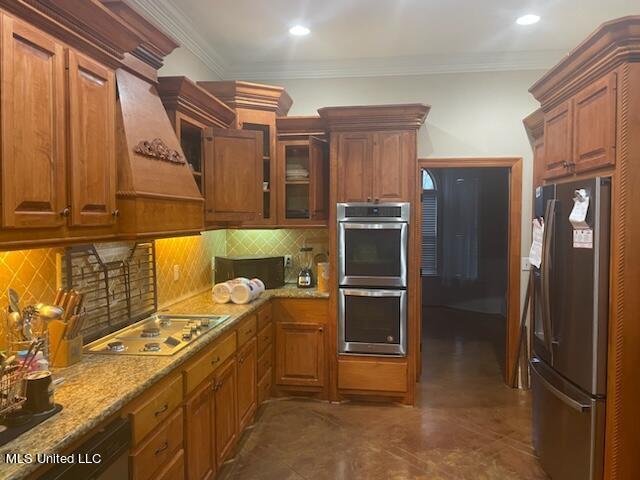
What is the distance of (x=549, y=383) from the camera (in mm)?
2740

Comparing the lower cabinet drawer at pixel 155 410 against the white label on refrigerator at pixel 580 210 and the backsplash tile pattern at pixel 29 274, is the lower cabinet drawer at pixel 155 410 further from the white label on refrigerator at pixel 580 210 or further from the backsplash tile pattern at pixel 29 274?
the white label on refrigerator at pixel 580 210

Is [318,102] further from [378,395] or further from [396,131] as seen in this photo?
[378,395]

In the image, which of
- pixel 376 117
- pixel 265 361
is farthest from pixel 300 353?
pixel 376 117

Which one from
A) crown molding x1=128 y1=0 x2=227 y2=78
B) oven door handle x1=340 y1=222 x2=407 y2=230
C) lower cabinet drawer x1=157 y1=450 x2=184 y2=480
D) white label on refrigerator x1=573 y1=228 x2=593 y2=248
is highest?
crown molding x1=128 y1=0 x2=227 y2=78

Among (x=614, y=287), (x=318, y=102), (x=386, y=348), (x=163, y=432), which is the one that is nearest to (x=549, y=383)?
(x=614, y=287)

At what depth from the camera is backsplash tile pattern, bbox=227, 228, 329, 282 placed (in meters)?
4.54

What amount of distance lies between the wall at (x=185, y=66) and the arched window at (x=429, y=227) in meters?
4.72

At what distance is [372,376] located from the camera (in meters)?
3.94

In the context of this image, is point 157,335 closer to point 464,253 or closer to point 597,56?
point 597,56

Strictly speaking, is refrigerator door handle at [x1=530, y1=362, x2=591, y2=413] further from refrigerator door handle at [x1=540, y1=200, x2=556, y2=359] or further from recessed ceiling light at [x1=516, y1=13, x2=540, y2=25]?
recessed ceiling light at [x1=516, y1=13, x2=540, y2=25]

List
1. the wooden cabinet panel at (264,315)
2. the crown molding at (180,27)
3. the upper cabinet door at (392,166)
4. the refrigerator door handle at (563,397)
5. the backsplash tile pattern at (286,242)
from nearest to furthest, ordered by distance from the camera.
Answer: the refrigerator door handle at (563,397) < the crown molding at (180,27) < the wooden cabinet panel at (264,315) < the upper cabinet door at (392,166) < the backsplash tile pattern at (286,242)

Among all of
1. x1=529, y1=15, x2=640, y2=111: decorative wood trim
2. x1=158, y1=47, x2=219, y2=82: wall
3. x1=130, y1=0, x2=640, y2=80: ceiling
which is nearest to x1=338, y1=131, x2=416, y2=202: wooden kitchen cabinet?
x1=130, y1=0, x2=640, y2=80: ceiling

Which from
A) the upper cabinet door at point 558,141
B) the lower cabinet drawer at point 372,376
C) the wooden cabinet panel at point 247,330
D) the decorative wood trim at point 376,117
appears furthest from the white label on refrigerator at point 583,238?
the wooden cabinet panel at point 247,330

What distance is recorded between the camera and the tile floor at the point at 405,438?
299 centimetres
